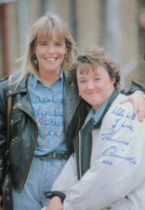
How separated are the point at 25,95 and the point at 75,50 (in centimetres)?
43

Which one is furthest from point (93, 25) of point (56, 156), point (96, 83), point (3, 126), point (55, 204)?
point (55, 204)

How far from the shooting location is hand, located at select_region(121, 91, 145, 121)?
3.23 m

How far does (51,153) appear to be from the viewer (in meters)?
3.59

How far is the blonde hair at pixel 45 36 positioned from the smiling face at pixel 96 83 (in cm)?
33

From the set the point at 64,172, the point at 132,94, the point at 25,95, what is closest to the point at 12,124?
the point at 25,95

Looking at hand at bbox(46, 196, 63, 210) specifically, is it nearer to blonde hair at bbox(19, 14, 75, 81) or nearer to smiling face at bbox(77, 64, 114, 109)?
smiling face at bbox(77, 64, 114, 109)

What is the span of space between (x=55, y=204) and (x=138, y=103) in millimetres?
732

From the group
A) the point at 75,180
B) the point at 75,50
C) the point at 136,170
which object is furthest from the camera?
the point at 75,50

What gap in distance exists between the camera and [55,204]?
3398mm

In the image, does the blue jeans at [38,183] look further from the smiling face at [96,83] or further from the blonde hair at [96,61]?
the blonde hair at [96,61]

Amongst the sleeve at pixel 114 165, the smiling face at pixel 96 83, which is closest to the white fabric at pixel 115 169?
the sleeve at pixel 114 165

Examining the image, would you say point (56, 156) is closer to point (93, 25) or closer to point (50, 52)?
point (50, 52)

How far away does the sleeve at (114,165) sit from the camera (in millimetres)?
3113

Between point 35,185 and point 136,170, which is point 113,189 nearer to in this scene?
point 136,170
